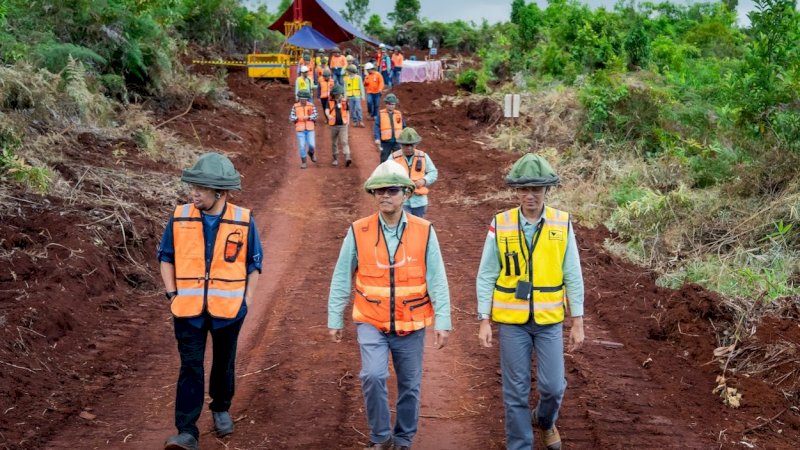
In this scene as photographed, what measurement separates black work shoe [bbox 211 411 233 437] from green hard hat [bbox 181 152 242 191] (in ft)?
5.68

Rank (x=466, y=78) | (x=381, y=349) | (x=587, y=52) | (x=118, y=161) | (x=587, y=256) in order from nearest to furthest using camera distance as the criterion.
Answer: (x=381, y=349), (x=587, y=256), (x=118, y=161), (x=587, y=52), (x=466, y=78)

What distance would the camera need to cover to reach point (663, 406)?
6949 mm

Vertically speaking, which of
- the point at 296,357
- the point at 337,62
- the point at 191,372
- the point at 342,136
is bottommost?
the point at 296,357

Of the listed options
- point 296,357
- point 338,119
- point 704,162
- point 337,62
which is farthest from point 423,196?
point 337,62

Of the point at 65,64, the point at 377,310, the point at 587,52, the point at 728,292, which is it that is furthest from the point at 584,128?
the point at 377,310

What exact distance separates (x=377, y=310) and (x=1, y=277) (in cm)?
504

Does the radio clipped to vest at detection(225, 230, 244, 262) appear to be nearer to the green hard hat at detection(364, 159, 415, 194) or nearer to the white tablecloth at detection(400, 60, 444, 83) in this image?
the green hard hat at detection(364, 159, 415, 194)

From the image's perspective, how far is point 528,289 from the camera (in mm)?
5711

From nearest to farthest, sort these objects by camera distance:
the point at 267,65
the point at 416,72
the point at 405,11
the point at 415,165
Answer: the point at 415,165, the point at 267,65, the point at 416,72, the point at 405,11

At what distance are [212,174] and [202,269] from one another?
2.20 feet

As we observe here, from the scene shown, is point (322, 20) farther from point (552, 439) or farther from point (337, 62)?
point (552, 439)

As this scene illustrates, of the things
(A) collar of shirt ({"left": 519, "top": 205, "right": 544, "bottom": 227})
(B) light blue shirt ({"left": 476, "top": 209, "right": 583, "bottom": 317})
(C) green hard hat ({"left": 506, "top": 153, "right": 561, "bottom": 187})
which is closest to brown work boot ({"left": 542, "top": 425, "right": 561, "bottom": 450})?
(B) light blue shirt ({"left": 476, "top": 209, "right": 583, "bottom": 317})

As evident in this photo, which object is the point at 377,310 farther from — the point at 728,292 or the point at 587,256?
the point at 587,256

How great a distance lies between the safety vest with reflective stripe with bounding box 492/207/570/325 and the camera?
572 centimetres
